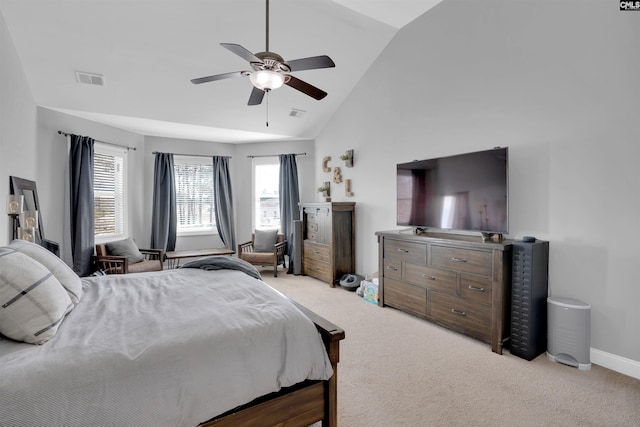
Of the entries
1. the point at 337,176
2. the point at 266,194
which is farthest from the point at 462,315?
the point at 266,194

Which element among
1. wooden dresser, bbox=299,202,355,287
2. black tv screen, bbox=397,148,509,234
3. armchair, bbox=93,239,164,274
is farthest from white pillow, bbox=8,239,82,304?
wooden dresser, bbox=299,202,355,287

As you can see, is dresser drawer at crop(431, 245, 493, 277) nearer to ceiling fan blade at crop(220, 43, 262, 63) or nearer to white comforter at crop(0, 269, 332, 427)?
white comforter at crop(0, 269, 332, 427)

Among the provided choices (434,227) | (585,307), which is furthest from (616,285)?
(434,227)

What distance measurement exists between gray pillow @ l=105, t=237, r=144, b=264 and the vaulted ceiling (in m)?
1.84

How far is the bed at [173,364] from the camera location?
1.06 m

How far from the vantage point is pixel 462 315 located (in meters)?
2.94

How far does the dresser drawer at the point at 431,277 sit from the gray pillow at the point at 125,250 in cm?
391

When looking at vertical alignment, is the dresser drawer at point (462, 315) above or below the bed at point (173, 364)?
below

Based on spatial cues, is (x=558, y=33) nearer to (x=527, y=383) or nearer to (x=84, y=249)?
(x=527, y=383)

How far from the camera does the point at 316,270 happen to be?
5133mm

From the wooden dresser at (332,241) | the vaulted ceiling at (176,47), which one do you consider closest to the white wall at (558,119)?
the vaulted ceiling at (176,47)

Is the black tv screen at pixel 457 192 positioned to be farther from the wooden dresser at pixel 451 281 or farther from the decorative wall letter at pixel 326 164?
the decorative wall letter at pixel 326 164

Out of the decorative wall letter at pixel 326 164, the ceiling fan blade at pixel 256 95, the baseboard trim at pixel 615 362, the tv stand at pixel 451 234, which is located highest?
the ceiling fan blade at pixel 256 95

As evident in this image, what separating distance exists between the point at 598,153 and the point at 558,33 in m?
1.08
